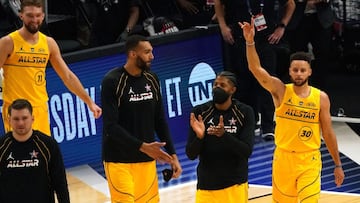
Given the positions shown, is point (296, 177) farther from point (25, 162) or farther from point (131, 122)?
point (25, 162)

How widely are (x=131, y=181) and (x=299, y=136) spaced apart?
1482 millimetres

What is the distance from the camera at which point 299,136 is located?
8.53m

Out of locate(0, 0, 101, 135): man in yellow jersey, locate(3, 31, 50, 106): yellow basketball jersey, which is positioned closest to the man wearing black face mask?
locate(0, 0, 101, 135): man in yellow jersey

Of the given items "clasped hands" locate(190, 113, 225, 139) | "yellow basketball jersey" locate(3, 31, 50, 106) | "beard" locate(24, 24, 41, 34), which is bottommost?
"clasped hands" locate(190, 113, 225, 139)

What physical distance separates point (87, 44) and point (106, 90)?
4389 mm

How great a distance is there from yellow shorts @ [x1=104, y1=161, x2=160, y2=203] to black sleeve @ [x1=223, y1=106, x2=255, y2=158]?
0.75m

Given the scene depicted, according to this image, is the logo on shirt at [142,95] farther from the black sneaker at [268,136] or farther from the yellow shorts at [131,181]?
the black sneaker at [268,136]

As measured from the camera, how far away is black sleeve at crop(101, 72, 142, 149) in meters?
7.80

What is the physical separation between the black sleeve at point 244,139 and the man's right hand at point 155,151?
467mm

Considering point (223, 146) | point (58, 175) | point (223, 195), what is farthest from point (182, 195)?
point (58, 175)

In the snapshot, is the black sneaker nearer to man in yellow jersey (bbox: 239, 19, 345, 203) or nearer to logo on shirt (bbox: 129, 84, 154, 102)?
man in yellow jersey (bbox: 239, 19, 345, 203)

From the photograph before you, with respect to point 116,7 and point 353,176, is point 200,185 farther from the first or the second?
point 116,7

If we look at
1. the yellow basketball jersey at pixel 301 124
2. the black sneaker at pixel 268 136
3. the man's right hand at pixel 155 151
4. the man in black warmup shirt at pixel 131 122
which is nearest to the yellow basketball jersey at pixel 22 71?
the man in black warmup shirt at pixel 131 122

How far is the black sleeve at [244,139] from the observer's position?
776 centimetres
